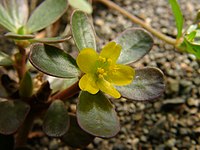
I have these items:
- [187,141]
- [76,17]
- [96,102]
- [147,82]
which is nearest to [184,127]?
[187,141]

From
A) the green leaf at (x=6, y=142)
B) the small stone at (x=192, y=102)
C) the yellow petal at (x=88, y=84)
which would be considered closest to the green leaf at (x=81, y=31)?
the yellow petal at (x=88, y=84)

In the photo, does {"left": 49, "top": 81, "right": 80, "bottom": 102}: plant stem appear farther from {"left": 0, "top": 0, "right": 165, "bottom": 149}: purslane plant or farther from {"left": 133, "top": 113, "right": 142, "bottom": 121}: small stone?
{"left": 133, "top": 113, "right": 142, "bottom": 121}: small stone

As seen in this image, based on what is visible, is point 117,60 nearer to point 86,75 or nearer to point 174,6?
point 86,75

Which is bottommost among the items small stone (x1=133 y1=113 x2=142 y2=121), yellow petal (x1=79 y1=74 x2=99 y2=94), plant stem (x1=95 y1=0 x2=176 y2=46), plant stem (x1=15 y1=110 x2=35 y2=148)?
small stone (x1=133 y1=113 x2=142 y2=121)

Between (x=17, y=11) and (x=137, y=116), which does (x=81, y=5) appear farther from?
(x=137, y=116)

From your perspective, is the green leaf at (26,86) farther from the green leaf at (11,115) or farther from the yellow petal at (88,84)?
the yellow petal at (88,84)

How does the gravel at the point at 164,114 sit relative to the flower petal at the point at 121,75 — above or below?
below

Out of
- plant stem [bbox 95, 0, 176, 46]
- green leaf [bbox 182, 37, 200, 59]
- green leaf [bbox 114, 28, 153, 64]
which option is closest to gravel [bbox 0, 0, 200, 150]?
plant stem [bbox 95, 0, 176, 46]

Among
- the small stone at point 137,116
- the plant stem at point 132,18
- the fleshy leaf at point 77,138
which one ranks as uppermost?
the plant stem at point 132,18
